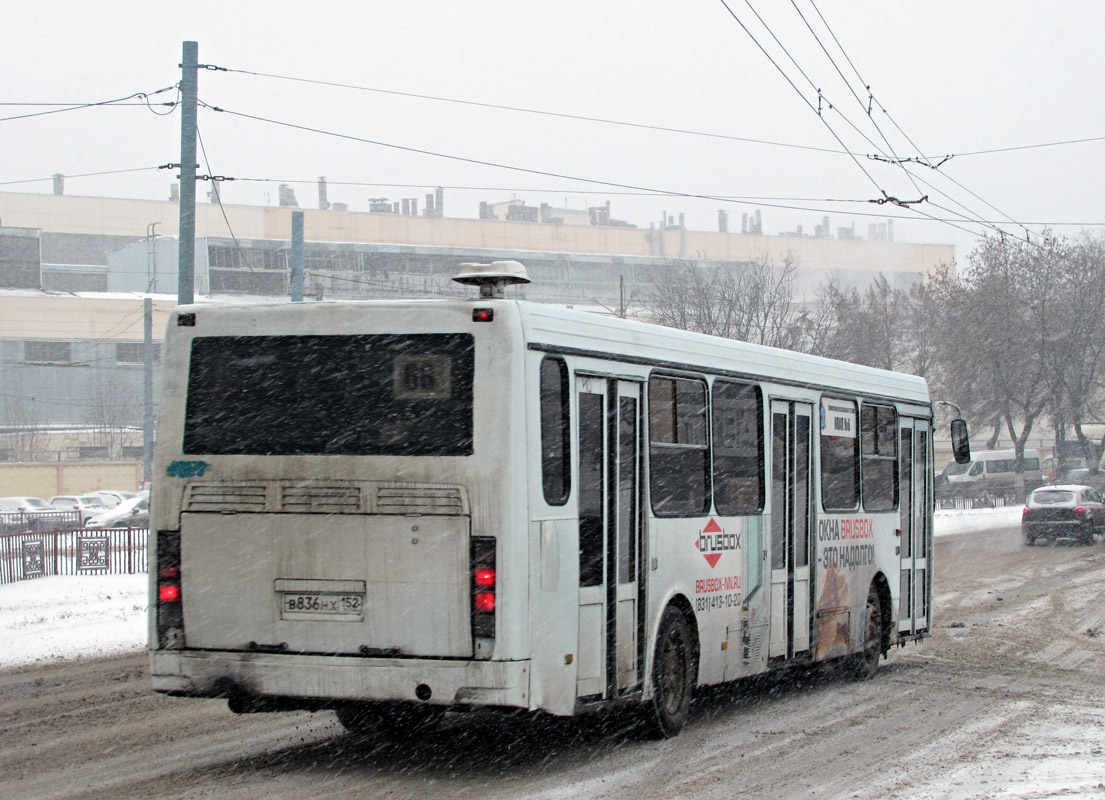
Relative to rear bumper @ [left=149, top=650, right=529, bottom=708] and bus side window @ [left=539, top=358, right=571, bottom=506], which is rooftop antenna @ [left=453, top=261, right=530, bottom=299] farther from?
rear bumper @ [left=149, top=650, right=529, bottom=708]

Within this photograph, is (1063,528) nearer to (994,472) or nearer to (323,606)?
(323,606)

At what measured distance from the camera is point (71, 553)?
25688 mm

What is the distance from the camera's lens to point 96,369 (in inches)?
3108

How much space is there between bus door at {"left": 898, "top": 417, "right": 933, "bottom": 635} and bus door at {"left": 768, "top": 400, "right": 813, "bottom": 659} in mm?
2655

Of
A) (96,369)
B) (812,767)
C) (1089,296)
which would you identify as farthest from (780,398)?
(96,369)

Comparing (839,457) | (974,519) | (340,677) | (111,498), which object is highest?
(839,457)

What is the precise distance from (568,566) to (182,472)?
7.53 ft

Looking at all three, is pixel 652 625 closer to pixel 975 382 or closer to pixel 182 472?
pixel 182 472

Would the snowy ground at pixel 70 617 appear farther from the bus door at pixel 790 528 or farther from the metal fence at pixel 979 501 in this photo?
the metal fence at pixel 979 501

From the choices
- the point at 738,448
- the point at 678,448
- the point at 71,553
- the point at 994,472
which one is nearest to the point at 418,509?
the point at 678,448

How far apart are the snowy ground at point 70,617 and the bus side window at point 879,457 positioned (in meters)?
8.37

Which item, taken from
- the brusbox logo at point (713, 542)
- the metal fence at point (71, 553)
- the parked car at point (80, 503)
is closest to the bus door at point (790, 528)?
the brusbox logo at point (713, 542)

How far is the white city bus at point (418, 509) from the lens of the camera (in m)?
7.10

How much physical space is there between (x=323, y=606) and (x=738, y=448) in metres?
3.74
